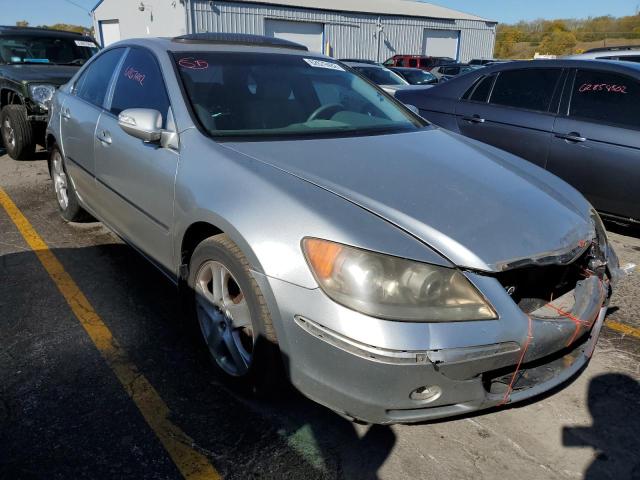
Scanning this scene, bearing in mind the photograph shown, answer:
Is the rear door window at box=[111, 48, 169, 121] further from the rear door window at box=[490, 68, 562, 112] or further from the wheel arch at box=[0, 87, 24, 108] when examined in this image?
the wheel arch at box=[0, 87, 24, 108]

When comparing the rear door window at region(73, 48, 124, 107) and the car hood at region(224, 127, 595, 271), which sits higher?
the rear door window at region(73, 48, 124, 107)

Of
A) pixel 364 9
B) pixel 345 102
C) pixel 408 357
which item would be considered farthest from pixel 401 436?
pixel 364 9

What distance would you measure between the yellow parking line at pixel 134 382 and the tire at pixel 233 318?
12.8 inches

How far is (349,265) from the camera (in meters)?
1.88

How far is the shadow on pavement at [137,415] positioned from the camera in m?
2.08

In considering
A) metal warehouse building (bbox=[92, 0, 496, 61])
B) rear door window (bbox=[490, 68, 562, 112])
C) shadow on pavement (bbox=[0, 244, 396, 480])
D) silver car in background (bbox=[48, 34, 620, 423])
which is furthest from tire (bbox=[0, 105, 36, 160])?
metal warehouse building (bbox=[92, 0, 496, 61])

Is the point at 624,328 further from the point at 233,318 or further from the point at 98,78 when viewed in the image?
the point at 98,78

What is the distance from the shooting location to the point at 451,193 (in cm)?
233

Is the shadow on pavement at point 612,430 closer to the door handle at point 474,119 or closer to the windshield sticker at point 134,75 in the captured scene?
the windshield sticker at point 134,75

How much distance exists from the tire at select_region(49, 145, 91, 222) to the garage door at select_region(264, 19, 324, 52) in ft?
70.6

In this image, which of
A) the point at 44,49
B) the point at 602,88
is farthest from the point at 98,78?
the point at 44,49

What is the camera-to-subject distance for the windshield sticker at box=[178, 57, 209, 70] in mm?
3025

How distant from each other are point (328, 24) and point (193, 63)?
82.8ft

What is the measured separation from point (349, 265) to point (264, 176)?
62 cm
